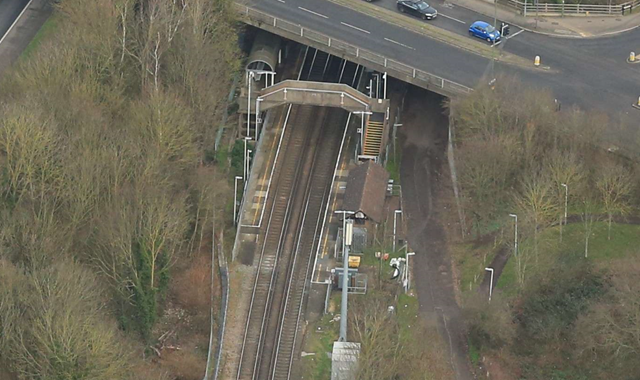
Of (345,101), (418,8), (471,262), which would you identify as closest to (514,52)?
(418,8)

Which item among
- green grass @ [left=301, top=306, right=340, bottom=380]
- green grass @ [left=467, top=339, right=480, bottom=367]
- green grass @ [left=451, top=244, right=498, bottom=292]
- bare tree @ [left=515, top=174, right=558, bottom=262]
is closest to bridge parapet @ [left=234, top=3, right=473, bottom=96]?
bare tree @ [left=515, top=174, right=558, bottom=262]

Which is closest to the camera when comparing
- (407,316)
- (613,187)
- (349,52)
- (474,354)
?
(474,354)

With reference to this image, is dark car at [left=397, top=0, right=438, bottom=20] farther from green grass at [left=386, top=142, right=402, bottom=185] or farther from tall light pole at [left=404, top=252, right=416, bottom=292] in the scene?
tall light pole at [left=404, top=252, right=416, bottom=292]

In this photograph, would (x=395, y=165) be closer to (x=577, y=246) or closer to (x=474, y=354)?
(x=577, y=246)

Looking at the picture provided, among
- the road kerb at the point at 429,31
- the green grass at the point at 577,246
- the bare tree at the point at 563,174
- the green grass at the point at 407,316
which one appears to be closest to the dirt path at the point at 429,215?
the green grass at the point at 407,316

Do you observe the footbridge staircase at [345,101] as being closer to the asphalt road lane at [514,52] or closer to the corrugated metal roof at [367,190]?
the corrugated metal roof at [367,190]

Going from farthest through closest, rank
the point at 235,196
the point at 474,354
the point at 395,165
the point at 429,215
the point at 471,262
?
the point at 395,165
the point at 235,196
the point at 429,215
the point at 471,262
the point at 474,354

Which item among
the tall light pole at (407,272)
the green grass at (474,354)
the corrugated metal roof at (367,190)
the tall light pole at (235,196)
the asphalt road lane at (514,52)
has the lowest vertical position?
the green grass at (474,354)

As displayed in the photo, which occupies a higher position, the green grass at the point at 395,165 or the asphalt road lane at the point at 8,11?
the asphalt road lane at the point at 8,11
